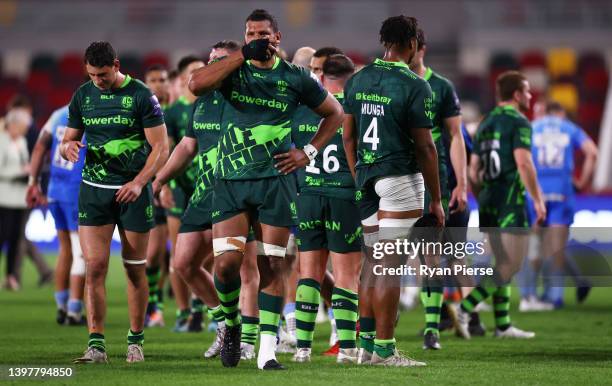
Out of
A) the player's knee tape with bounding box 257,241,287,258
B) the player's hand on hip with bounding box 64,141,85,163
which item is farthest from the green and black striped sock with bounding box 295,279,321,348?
the player's hand on hip with bounding box 64,141,85,163

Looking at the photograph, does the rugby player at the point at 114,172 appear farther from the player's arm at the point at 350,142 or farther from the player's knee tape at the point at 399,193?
the player's knee tape at the point at 399,193

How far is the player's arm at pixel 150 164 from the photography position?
8188mm

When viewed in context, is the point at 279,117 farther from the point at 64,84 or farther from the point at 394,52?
the point at 64,84

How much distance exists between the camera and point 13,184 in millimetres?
16766

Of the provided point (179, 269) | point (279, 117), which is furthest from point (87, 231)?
point (279, 117)

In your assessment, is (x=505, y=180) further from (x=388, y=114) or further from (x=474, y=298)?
(x=388, y=114)

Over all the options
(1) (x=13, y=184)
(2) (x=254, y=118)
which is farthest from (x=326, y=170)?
(1) (x=13, y=184)

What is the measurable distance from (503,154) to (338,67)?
9.17 feet

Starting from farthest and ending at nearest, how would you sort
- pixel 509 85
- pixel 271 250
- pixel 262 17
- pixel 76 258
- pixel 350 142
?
1. pixel 76 258
2. pixel 509 85
3. pixel 350 142
4. pixel 271 250
5. pixel 262 17

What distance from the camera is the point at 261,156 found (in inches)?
295

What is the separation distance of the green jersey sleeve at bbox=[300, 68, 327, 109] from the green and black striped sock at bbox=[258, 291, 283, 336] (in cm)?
128

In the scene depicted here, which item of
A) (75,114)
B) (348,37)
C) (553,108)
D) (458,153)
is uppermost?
(348,37)

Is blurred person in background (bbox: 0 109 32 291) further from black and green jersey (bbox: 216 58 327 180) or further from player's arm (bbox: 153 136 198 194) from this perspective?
black and green jersey (bbox: 216 58 327 180)

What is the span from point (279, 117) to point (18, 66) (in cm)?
2618
